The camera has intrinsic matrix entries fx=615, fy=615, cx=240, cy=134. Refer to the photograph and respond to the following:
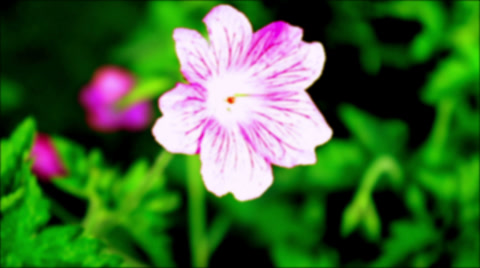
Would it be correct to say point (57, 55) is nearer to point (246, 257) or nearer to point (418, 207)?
point (246, 257)

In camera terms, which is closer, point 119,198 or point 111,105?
point 119,198

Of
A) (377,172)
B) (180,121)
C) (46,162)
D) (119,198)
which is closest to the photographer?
(180,121)

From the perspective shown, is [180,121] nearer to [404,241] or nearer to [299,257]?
[299,257]

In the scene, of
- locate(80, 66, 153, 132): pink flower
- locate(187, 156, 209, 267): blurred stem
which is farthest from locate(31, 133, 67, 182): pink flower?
locate(187, 156, 209, 267): blurred stem

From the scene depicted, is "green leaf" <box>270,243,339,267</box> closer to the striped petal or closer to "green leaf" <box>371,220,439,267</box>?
"green leaf" <box>371,220,439,267</box>

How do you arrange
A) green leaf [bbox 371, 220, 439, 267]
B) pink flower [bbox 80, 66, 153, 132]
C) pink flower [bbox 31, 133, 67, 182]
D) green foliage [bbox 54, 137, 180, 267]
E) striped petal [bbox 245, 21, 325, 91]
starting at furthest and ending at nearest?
1. pink flower [bbox 80, 66, 153, 132]
2. pink flower [bbox 31, 133, 67, 182]
3. green leaf [bbox 371, 220, 439, 267]
4. green foliage [bbox 54, 137, 180, 267]
5. striped petal [bbox 245, 21, 325, 91]

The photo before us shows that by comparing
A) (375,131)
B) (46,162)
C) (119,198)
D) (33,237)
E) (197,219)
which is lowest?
(46,162)

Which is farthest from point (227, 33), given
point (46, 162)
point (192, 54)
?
point (46, 162)
